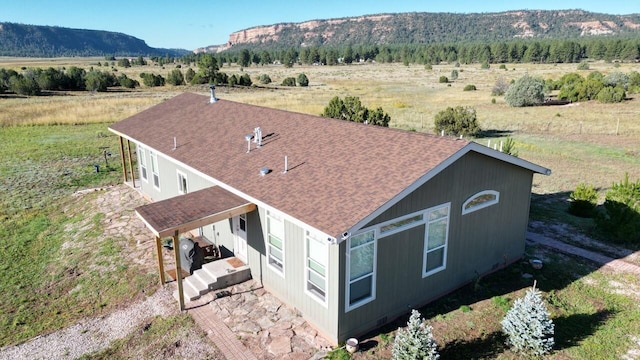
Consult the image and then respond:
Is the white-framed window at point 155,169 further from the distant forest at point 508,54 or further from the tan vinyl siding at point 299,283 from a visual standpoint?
the distant forest at point 508,54

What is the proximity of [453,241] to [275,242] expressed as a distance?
4.44 metres

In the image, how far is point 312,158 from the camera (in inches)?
444

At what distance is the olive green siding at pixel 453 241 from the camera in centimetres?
929

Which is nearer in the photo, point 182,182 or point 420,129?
point 182,182

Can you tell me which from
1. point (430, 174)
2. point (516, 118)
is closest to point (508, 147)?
point (430, 174)

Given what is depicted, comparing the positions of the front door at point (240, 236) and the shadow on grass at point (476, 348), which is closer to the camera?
the shadow on grass at point (476, 348)

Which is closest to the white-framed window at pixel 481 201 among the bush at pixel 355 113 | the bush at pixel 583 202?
the bush at pixel 583 202

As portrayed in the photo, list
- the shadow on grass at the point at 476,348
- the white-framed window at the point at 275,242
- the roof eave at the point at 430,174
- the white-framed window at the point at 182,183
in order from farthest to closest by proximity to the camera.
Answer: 1. the white-framed window at the point at 182,183
2. the white-framed window at the point at 275,242
3. the shadow on grass at the point at 476,348
4. the roof eave at the point at 430,174

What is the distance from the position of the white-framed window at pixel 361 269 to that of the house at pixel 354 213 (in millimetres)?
27

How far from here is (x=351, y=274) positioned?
29.1ft

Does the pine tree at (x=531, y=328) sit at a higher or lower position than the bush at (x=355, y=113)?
lower

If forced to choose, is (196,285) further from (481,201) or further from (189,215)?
(481,201)

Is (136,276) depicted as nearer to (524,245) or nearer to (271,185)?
(271,185)

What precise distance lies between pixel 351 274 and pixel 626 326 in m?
6.50
